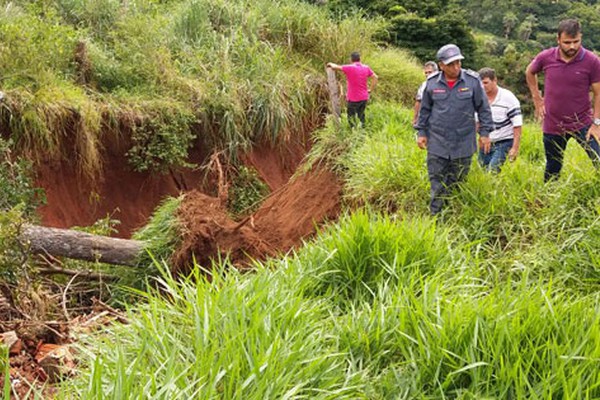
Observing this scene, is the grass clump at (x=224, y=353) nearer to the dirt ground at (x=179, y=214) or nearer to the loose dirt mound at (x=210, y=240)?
the dirt ground at (x=179, y=214)

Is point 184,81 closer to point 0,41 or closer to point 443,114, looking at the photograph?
point 0,41

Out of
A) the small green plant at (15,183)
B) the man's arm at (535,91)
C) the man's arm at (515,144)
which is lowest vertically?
the small green plant at (15,183)

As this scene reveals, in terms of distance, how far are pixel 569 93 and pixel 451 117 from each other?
3.42 ft

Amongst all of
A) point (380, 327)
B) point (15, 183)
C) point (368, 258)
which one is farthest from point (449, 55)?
point (15, 183)

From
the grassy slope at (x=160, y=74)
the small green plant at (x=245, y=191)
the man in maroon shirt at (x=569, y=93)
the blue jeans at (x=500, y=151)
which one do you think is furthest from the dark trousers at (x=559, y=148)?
the grassy slope at (x=160, y=74)

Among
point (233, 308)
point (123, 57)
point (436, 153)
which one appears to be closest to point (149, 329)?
point (233, 308)

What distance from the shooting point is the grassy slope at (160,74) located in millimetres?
7371

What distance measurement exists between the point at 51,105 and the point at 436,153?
5092 mm

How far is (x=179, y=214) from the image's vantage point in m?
5.95

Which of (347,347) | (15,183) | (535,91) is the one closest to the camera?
(347,347)

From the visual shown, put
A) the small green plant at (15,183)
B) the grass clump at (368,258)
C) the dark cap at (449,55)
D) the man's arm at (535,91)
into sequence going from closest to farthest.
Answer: the grass clump at (368,258) < the dark cap at (449,55) < the man's arm at (535,91) < the small green plant at (15,183)

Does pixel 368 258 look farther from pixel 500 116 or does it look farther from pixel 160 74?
pixel 160 74

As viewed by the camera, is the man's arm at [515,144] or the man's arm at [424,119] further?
the man's arm at [515,144]

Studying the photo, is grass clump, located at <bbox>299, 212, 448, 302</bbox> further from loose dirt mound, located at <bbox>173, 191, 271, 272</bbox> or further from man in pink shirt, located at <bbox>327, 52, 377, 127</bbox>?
man in pink shirt, located at <bbox>327, 52, 377, 127</bbox>
